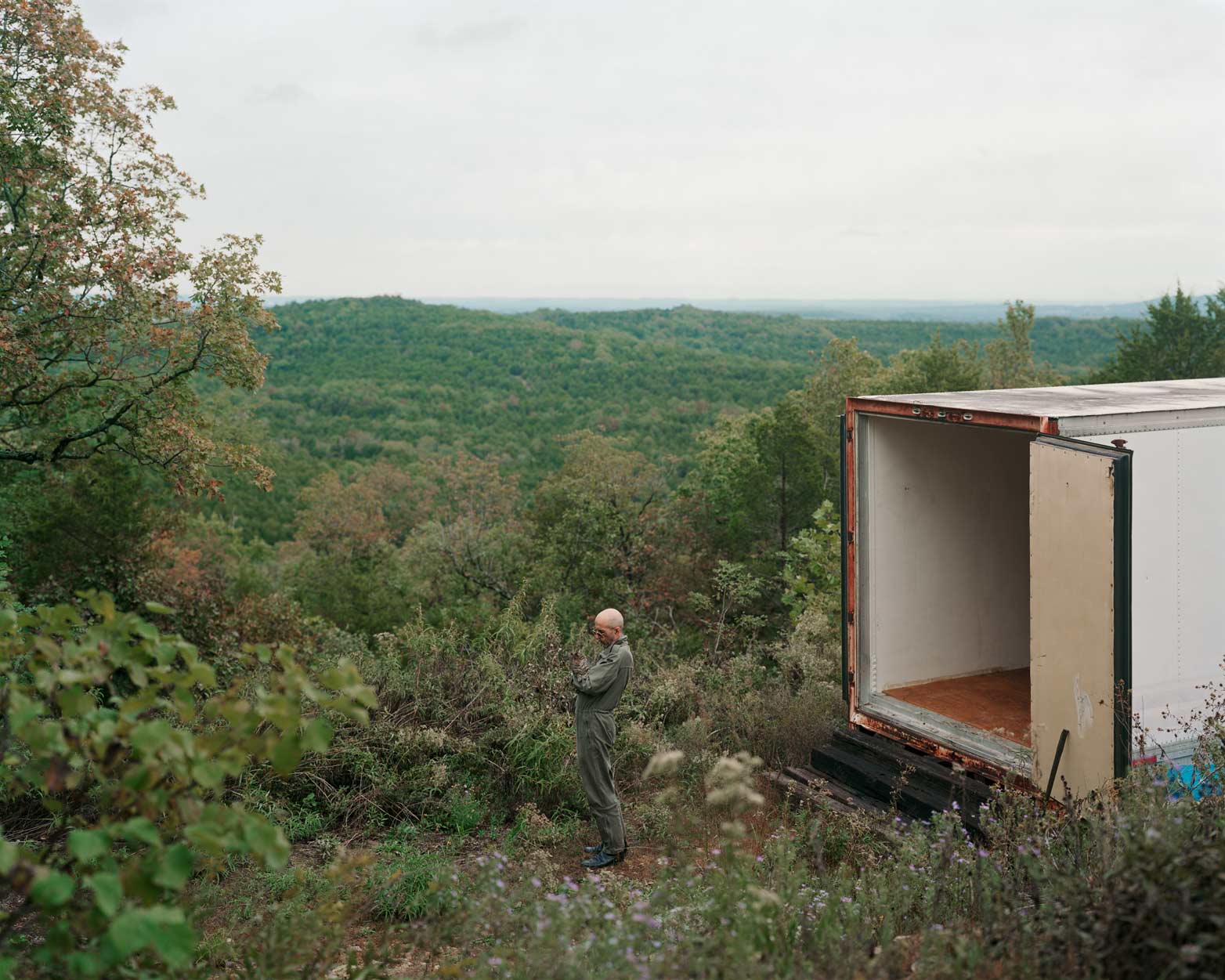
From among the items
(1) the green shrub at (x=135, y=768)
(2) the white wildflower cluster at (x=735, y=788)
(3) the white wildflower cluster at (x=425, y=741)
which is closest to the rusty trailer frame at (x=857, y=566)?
(2) the white wildflower cluster at (x=735, y=788)

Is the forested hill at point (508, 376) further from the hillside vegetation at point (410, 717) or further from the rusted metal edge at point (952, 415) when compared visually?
the rusted metal edge at point (952, 415)

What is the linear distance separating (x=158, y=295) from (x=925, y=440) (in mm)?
8186

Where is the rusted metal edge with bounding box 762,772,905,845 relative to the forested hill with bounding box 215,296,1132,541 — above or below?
below

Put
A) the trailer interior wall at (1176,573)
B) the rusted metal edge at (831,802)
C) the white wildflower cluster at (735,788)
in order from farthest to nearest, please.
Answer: the rusted metal edge at (831,802)
the trailer interior wall at (1176,573)
the white wildflower cluster at (735,788)

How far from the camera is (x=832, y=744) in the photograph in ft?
22.3

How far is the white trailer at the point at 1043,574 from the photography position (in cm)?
479

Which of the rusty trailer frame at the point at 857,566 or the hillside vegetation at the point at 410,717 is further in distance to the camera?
the rusty trailer frame at the point at 857,566

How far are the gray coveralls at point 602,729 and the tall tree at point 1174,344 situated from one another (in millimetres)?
23709

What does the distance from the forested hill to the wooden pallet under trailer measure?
78.3ft

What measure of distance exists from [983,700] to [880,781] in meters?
1.07

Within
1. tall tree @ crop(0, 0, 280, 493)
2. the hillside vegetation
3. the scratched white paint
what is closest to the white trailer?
the scratched white paint

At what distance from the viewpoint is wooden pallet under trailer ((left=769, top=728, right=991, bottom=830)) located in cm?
563

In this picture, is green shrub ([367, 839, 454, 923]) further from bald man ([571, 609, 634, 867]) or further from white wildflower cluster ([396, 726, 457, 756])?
white wildflower cluster ([396, 726, 457, 756])

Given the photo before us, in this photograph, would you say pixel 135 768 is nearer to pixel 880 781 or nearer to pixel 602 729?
pixel 602 729
